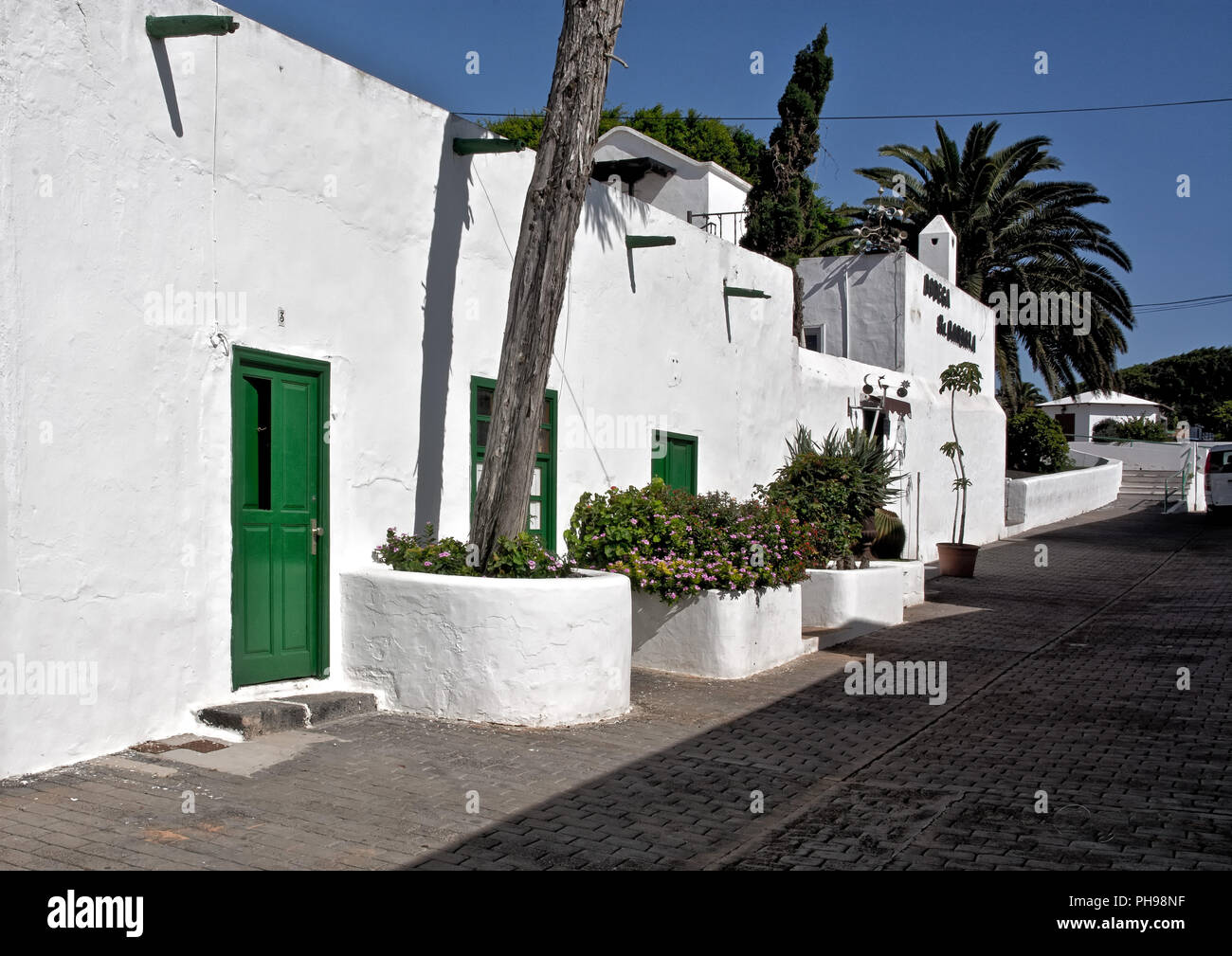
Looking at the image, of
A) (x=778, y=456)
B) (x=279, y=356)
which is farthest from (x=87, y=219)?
(x=778, y=456)

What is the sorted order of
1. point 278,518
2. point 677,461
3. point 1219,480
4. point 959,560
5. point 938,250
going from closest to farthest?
point 278,518, point 677,461, point 959,560, point 938,250, point 1219,480

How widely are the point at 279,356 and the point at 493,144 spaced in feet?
8.79

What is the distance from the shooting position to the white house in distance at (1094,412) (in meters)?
56.0

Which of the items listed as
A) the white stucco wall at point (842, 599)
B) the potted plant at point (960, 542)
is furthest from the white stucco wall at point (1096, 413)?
the white stucco wall at point (842, 599)

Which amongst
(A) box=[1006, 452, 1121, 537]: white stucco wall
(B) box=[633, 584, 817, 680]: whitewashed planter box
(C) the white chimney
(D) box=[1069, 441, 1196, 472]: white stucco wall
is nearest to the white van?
(A) box=[1006, 452, 1121, 537]: white stucco wall

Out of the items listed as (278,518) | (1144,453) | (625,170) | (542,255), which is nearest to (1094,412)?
(1144,453)

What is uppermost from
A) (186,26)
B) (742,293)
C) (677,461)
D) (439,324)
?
(186,26)

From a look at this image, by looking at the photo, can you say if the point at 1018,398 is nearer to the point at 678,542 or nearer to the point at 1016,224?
the point at 1016,224

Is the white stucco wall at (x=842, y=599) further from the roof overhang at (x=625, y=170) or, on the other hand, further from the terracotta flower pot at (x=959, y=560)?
the roof overhang at (x=625, y=170)

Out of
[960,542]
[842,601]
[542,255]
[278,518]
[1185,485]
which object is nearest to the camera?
[278,518]

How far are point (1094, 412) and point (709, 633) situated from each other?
5267 centimetres

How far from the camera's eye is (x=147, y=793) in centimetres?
566

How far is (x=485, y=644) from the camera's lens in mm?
7430

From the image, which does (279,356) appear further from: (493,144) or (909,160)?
(909,160)
